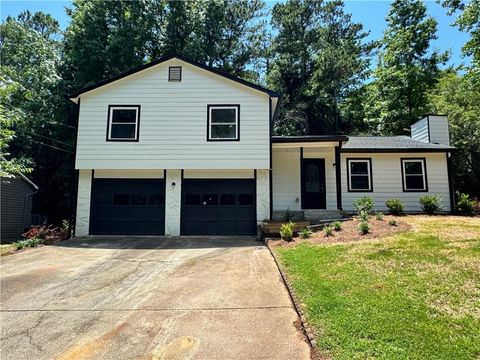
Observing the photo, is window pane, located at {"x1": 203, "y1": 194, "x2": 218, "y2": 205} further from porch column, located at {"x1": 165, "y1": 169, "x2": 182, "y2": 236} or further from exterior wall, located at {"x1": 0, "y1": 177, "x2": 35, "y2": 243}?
exterior wall, located at {"x1": 0, "y1": 177, "x2": 35, "y2": 243}

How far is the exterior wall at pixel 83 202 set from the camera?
13070 millimetres

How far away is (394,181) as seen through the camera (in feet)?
47.4

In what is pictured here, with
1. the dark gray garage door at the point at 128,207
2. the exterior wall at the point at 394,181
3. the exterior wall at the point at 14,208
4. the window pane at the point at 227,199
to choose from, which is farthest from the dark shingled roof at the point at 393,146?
the exterior wall at the point at 14,208

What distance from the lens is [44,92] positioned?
20.9m

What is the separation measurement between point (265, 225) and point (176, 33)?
18.9m

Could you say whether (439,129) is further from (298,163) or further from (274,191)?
(274,191)

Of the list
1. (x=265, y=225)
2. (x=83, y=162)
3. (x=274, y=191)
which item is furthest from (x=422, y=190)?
(x=83, y=162)

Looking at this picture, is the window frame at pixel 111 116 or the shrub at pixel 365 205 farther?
the window frame at pixel 111 116

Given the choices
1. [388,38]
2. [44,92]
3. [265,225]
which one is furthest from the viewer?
[388,38]

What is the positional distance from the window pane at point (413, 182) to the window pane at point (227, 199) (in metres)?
7.72

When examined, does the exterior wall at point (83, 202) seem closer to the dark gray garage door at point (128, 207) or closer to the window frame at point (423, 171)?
the dark gray garage door at point (128, 207)

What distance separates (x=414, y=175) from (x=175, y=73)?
11.2 meters

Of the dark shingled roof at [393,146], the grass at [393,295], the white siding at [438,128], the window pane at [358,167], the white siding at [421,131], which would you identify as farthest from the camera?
the white siding at [421,131]

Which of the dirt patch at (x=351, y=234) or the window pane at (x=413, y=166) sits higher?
the window pane at (x=413, y=166)
